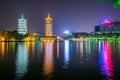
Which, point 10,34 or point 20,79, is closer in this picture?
point 20,79

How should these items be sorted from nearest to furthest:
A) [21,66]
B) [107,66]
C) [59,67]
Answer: [59,67], [21,66], [107,66]

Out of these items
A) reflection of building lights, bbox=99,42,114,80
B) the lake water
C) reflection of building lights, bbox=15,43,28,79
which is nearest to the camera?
the lake water

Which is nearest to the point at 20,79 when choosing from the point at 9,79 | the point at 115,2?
the point at 9,79

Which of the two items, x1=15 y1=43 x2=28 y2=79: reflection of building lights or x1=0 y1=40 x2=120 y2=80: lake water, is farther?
x1=15 y1=43 x2=28 y2=79: reflection of building lights

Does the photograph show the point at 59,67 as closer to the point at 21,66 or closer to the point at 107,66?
the point at 21,66

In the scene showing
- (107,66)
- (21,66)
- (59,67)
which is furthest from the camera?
(107,66)

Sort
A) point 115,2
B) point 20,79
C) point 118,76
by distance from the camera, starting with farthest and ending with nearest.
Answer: point 118,76, point 20,79, point 115,2

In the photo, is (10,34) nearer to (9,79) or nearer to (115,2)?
(9,79)

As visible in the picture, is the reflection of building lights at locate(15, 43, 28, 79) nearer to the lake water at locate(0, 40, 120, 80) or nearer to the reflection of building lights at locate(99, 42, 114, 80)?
the lake water at locate(0, 40, 120, 80)

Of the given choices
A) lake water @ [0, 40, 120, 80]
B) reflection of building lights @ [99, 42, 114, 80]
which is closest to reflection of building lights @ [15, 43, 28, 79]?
lake water @ [0, 40, 120, 80]

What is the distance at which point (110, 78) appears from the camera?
23578 millimetres

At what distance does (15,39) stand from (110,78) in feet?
570

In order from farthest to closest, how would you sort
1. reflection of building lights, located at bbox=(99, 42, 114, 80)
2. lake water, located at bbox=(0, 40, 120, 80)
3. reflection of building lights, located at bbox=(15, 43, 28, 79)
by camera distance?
reflection of building lights, located at bbox=(15, 43, 28, 79) → reflection of building lights, located at bbox=(99, 42, 114, 80) → lake water, located at bbox=(0, 40, 120, 80)

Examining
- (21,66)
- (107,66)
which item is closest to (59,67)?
(21,66)
